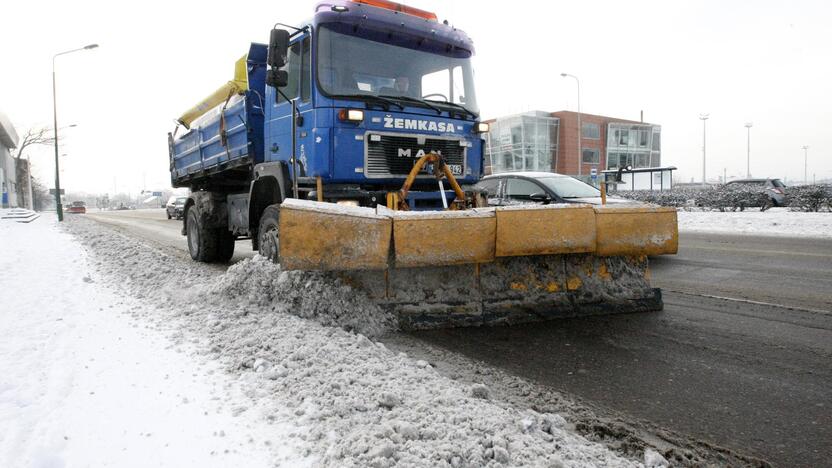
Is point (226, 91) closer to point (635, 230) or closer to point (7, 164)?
point (635, 230)

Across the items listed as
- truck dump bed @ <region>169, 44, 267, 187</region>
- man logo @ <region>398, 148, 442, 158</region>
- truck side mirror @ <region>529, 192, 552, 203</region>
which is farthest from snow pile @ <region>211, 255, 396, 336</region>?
truck side mirror @ <region>529, 192, 552, 203</region>

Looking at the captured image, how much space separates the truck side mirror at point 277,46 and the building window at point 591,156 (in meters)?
55.7

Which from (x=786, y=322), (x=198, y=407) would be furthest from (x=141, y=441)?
(x=786, y=322)

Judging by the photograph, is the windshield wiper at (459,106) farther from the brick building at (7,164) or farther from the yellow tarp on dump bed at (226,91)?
the brick building at (7,164)

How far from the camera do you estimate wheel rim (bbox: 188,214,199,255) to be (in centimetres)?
917

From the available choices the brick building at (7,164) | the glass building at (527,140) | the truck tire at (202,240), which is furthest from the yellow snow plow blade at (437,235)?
the glass building at (527,140)

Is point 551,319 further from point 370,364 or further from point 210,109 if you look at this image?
point 210,109

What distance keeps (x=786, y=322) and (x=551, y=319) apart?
6.53 feet

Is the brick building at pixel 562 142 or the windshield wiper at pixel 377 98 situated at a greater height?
the brick building at pixel 562 142

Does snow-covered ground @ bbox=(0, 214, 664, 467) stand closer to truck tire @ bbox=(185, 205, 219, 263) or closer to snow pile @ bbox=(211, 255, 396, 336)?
snow pile @ bbox=(211, 255, 396, 336)

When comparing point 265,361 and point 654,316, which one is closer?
point 265,361

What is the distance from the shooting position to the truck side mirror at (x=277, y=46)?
17.6 feet

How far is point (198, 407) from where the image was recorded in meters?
2.78

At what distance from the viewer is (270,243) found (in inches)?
216
